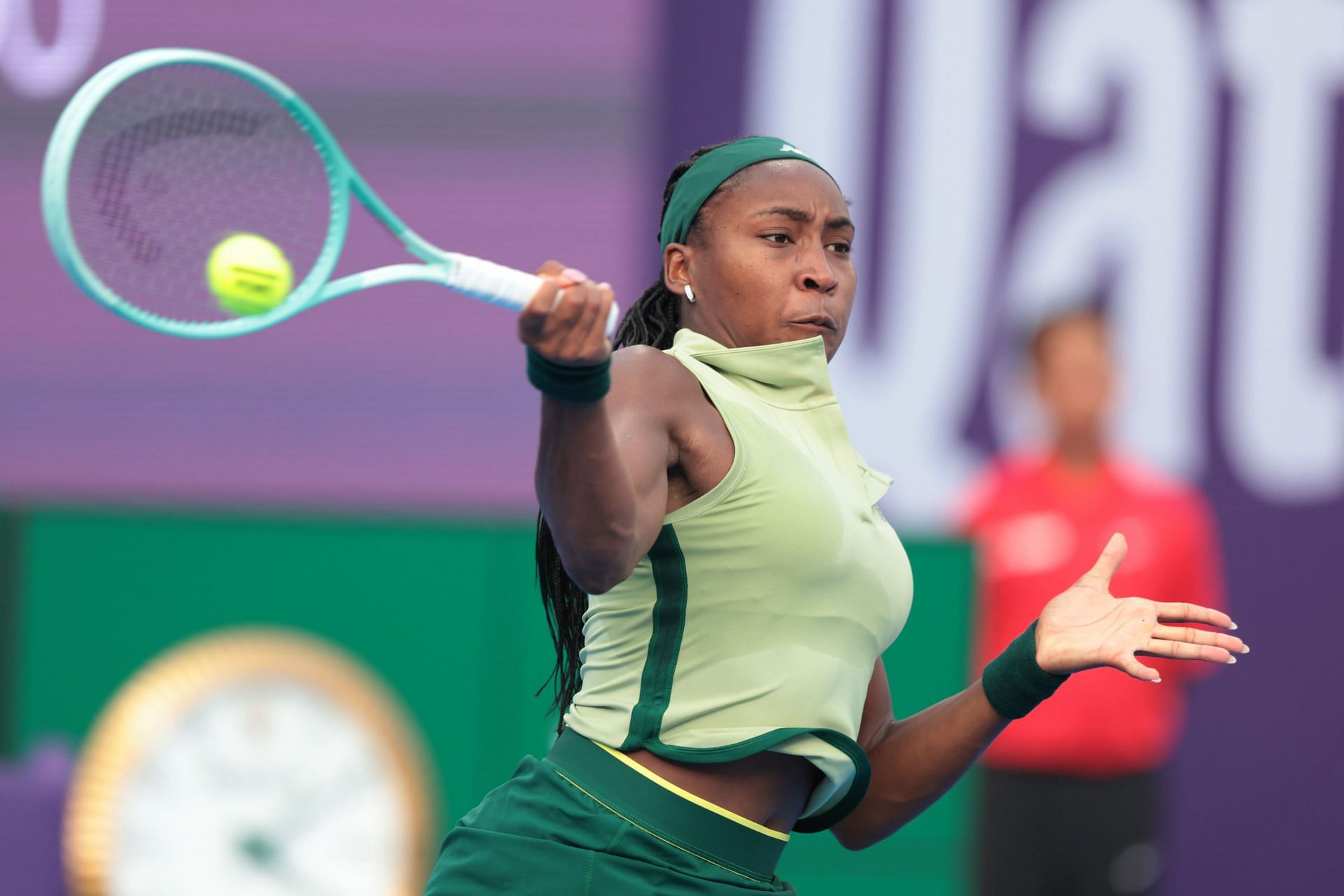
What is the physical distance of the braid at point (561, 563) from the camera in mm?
2330

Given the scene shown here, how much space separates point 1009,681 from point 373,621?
2116mm

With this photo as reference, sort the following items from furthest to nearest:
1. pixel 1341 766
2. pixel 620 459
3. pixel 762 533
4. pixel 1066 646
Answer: pixel 1341 766
pixel 1066 646
pixel 762 533
pixel 620 459

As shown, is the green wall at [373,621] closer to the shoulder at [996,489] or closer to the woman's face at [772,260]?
the shoulder at [996,489]

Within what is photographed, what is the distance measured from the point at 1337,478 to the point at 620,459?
13.7 ft

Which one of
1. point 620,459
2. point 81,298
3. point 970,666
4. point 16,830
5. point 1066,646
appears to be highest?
point 81,298

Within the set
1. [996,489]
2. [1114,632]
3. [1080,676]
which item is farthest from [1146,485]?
[1114,632]

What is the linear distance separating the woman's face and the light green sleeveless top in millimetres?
47

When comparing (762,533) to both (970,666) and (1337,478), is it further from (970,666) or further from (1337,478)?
(1337,478)

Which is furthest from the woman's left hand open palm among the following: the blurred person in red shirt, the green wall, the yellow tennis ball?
the blurred person in red shirt

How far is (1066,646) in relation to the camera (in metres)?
2.15

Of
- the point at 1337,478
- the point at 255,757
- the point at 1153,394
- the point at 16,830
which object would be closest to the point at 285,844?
the point at 255,757

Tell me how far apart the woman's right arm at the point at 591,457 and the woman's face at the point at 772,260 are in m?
0.29

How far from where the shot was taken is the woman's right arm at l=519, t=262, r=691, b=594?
1742 millimetres

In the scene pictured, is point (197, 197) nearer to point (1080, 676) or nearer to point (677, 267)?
point (677, 267)
